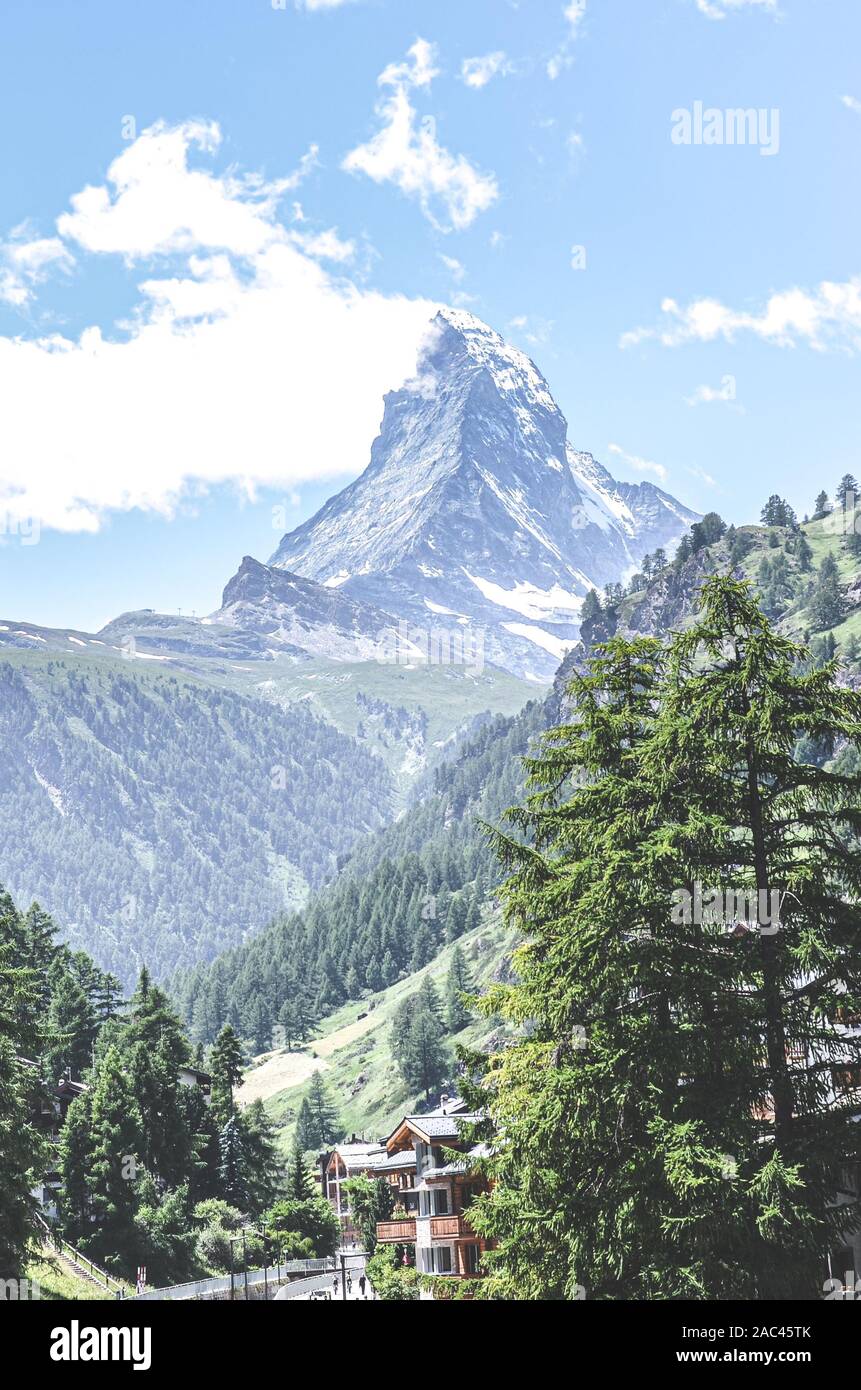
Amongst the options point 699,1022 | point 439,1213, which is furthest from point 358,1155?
point 699,1022

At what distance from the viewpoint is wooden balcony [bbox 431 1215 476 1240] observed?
66188 mm

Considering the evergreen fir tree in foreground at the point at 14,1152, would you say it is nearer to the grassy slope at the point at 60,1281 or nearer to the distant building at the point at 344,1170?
the grassy slope at the point at 60,1281

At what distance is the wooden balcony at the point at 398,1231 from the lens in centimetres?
7356

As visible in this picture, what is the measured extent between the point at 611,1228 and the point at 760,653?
Result: 1137 centimetres

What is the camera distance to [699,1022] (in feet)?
83.8

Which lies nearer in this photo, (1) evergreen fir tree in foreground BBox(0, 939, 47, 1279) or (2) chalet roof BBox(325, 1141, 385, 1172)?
(1) evergreen fir tree in foreground BBox(0, 939, 47, 1279)

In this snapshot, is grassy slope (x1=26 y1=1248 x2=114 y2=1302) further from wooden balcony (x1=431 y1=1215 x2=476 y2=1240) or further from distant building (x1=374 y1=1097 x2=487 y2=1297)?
wooden balcony (x1=431 y1=1215 x2=476 y2=1240)

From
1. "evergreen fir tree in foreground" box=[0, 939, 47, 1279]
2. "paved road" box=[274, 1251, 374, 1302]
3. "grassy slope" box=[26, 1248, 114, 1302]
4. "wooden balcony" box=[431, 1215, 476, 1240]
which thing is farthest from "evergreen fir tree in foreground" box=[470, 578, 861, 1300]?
"paved road" box=[274, 1251, 374, 1302]

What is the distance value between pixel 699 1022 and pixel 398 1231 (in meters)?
55.2

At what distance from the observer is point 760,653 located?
26.9 metres

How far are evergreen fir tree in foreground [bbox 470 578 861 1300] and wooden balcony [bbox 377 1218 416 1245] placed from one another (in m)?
47.6

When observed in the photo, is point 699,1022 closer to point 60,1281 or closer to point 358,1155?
point 60,1281

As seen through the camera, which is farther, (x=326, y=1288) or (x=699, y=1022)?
(x=326, y=1288)
